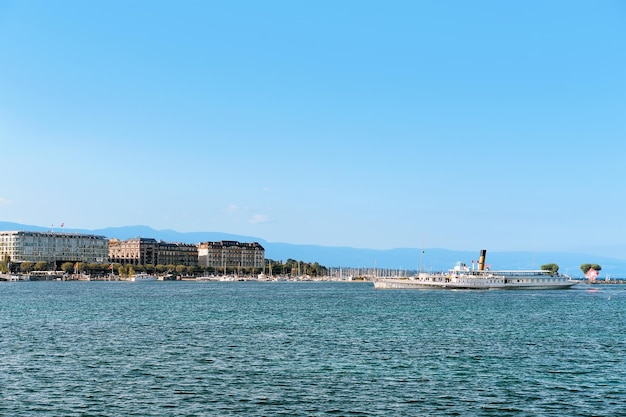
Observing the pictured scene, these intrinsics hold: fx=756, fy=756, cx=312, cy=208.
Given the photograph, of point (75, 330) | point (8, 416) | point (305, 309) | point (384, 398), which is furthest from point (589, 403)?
point (305, 309)

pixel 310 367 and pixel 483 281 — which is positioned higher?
pixel 483 281

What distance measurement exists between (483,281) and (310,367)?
349 feet

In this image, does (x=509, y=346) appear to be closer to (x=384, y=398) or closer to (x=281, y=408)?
(x=384, y=398)

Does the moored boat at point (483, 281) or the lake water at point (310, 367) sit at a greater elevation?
the moored boat at point (483, 281)

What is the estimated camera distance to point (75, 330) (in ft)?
161

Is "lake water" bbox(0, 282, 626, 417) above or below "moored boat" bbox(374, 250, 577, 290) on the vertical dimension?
below

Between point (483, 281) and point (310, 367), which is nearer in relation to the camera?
point (310, 367)

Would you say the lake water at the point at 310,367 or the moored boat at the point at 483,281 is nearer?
the lake water at the point at 310,367

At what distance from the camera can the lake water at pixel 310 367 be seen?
83.8ft

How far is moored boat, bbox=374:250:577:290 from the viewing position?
133750mm

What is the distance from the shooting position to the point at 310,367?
33000 millimetres

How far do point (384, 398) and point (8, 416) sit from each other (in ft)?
40.7

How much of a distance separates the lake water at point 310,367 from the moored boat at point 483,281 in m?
76.1

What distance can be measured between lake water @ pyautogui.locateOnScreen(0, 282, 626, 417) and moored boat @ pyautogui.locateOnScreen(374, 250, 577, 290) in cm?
7612
